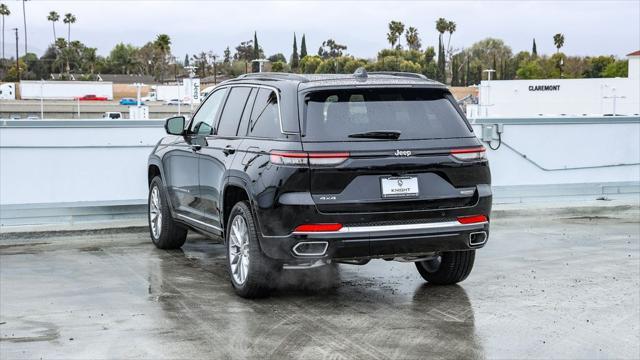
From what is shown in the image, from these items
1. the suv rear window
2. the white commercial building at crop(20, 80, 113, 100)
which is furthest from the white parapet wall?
the white commercial building at crop(20, 80, 113, 100)

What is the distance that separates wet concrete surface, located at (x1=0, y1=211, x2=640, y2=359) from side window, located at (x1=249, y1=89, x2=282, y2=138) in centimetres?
141

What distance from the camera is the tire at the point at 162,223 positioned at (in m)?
10.7

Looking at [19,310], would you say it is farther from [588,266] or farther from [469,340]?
[588,266]

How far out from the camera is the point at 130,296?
8.31 m

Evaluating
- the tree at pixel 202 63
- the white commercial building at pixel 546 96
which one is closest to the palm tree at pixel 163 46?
the tree at pixel 202 63

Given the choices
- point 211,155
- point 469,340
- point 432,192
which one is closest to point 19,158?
point 211,155

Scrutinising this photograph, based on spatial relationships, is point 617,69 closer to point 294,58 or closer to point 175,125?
point 294,58

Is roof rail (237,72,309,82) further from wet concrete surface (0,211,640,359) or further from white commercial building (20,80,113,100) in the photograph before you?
white commercial building (20,80,113,100)

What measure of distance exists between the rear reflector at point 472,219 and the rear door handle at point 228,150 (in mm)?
2059

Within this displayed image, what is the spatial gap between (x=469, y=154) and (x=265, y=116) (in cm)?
173

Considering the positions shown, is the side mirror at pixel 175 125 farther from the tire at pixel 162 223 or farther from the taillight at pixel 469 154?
the taillight at pixel 469 154

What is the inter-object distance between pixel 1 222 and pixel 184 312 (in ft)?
19.3

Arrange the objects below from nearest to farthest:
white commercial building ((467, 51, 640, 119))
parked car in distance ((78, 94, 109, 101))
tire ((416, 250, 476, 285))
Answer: tire ((416, 250, 476, 285)) < white commercial building ((467, 51, 640, 119)) < parked car in distance ((78, 94, 109, 101))

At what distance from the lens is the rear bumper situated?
289 inches
